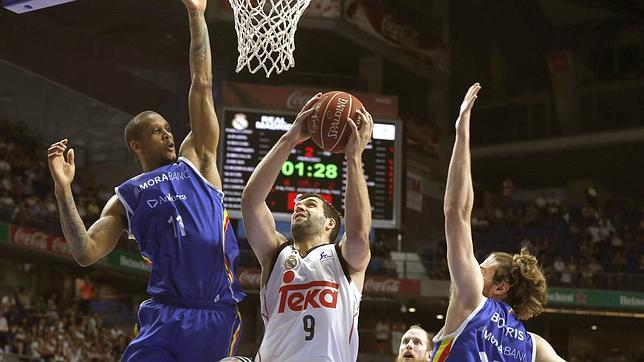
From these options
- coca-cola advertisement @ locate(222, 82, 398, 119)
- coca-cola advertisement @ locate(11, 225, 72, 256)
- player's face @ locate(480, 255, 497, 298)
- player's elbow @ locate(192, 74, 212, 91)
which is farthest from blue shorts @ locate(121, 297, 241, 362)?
coca-cola advertisement @ locate(11, 225, 72, 256)

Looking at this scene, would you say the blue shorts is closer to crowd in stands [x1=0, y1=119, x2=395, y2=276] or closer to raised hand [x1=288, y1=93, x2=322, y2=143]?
raised hand [x1=288, y1=93, x2=322, y2=143]

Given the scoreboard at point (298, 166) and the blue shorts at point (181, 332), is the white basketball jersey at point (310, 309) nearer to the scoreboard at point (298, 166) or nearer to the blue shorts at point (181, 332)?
the blue shorts at point (181, 332)

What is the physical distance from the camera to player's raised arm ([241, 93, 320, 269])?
4.63m

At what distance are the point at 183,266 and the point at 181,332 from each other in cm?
30

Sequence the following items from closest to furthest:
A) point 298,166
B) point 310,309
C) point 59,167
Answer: point 310,309 < point 59,167 < point 298,166

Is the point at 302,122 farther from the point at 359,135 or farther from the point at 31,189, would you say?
the point at 31,189

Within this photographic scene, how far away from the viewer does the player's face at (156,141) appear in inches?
186

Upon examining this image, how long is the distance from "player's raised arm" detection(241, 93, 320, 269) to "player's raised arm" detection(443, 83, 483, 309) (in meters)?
0.81

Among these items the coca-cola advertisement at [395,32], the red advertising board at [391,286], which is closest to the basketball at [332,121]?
the red advertising board at [391,286]

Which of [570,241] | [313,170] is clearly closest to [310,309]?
[313,170]

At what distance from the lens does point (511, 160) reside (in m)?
26.0

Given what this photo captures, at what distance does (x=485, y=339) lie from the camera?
4273 millimetres

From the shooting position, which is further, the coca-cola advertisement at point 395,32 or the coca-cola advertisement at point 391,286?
the coca-cola advertisement at point 395,32

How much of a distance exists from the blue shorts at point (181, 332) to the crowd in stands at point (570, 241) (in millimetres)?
15342
